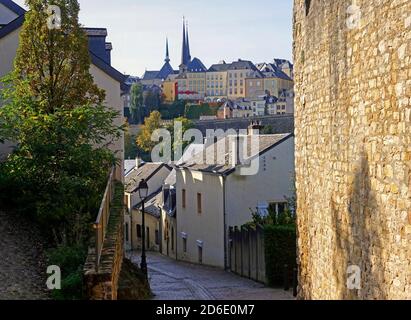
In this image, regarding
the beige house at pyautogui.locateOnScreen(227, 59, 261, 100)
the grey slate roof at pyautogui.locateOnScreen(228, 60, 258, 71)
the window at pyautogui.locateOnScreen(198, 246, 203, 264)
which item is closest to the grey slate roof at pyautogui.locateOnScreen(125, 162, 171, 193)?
the window at pyautogui.locateOnScreen(198, 246, 203, 264)

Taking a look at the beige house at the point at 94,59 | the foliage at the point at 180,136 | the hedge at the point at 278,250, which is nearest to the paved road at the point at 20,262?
the beige house at the point at 94,59

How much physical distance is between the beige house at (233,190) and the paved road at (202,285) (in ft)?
4.19

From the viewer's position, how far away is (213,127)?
388 ft

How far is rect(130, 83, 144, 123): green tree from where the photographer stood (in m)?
146

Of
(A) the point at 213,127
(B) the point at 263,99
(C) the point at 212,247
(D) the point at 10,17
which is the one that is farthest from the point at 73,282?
(B) the point at 263,99

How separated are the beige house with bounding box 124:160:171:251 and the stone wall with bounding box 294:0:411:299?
107ft

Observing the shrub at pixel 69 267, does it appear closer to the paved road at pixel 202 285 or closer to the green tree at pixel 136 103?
the paved road at pixel 202 285

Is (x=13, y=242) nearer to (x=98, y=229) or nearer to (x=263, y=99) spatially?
(x=98, y=229)

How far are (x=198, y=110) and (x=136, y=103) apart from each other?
1382 cm

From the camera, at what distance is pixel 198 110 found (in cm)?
15462

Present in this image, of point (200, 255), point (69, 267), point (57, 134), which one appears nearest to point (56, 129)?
point (57, 134)

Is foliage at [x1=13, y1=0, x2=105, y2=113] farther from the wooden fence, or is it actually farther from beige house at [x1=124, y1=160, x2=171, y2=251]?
beige house at [x1=124, y1=160, x2=171, y2=251]

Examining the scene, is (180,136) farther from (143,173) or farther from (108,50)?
(108,50)

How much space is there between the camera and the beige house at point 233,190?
32469 mm
